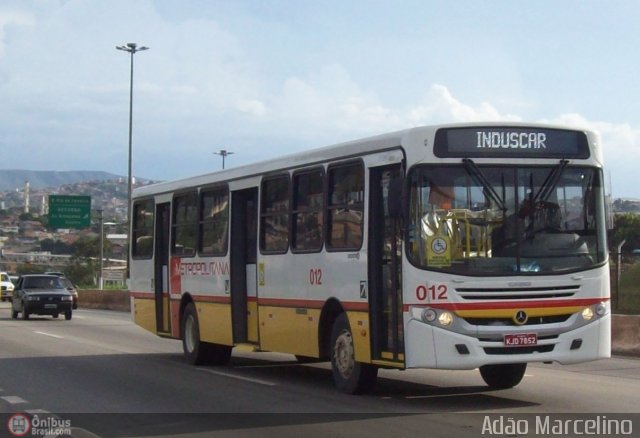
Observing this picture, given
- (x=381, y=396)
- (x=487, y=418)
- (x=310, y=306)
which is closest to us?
(x=487, y=418)

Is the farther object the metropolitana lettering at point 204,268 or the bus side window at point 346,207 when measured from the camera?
the metropolitana lettering at point 204,268

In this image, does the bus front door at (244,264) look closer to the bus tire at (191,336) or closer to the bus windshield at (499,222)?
the bus tire at (191,336)

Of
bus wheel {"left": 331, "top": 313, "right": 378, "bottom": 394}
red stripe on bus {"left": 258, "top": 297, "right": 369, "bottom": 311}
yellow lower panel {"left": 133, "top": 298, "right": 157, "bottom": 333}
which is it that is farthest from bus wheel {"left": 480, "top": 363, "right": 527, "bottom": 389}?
yellow lower panel {"left": 133, "top": 298, "right": 157, "bottom": 333}

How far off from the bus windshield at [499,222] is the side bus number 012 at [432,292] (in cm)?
20

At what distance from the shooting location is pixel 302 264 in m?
15.0

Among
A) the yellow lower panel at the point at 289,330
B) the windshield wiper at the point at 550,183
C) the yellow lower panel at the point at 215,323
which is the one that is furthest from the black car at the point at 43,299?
the windshield wiper at the point at 550,183

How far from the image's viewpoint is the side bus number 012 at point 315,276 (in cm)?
1455

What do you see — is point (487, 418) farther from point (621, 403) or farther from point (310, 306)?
point (310, 306)

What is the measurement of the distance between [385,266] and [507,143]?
202cm

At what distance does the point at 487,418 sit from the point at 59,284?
30089 millimetres

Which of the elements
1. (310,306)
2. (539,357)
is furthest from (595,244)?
(310,306)

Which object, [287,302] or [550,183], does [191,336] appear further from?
[550,183]

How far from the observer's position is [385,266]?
43.4 feet

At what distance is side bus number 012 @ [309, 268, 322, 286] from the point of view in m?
14.6
